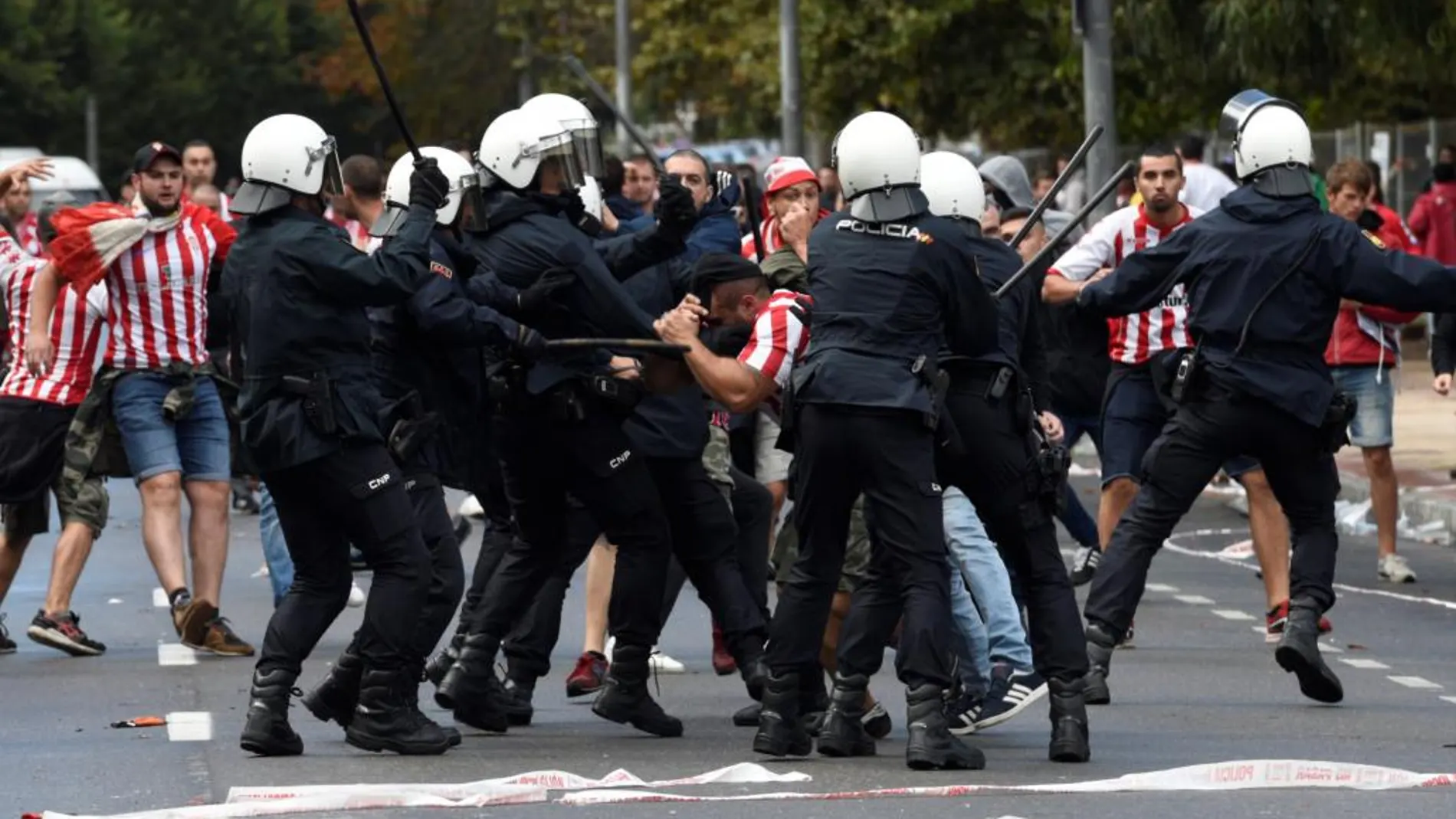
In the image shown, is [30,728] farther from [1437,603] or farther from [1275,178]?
[1437,603]

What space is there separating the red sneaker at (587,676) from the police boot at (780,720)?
5.63 feet

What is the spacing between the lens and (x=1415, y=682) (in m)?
10.4

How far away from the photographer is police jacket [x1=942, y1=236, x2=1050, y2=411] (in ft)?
28.9

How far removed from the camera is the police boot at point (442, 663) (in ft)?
32.5

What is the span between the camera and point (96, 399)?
458 inches

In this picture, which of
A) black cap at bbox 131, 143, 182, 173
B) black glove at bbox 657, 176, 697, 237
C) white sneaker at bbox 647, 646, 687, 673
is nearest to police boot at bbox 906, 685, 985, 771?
black glove at bbox 657, 176, 697, 237

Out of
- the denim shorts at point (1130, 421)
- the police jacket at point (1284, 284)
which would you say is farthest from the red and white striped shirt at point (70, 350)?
the police jacket at point (1284, 284)


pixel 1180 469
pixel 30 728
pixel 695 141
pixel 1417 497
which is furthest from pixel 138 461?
pixel 695 141

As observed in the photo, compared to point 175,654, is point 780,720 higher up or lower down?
higher up

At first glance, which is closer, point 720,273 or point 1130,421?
point 720,273

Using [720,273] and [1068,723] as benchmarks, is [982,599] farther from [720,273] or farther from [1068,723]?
[720,273]

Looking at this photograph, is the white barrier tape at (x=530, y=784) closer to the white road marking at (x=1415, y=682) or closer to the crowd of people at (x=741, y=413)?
the crowd of people at (x=741, y=413)

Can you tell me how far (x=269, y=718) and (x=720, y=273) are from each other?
171cm

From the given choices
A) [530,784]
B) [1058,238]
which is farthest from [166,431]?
[530,784]
